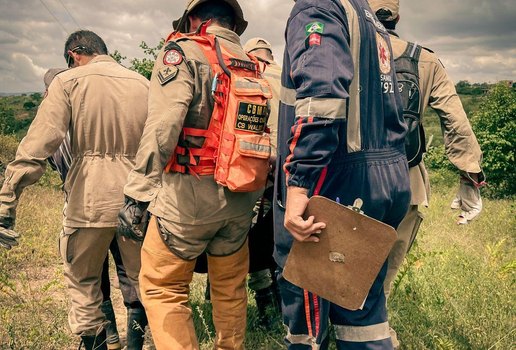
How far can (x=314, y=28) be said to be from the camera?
2.03 meters

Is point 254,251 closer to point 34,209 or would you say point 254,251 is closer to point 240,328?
point 240,328

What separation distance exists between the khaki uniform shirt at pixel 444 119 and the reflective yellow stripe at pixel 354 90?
1.03 meters

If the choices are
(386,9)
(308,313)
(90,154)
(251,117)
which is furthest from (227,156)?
(386,9)

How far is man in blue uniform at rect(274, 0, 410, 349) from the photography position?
1.96 metres

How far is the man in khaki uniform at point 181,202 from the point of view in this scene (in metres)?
2.55

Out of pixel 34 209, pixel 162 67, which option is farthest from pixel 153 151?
pixel 34 209

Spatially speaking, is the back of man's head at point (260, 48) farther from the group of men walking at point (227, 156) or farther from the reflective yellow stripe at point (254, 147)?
the reflective yellow stripe at point (254, 147)

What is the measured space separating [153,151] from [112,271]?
3.29m

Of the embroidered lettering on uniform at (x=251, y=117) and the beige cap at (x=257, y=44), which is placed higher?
the beige cap at (x=257, y=44)

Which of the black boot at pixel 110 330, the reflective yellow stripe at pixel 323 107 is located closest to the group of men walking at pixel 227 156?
the reflective yellow stripe at pixel 323 107

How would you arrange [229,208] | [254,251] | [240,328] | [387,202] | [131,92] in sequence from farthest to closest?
[254,251] < [131,92] < [240,328] < [229,208] < [387,202]

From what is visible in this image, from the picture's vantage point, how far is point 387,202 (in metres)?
2.21

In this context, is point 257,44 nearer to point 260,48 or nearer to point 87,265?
point 260,48

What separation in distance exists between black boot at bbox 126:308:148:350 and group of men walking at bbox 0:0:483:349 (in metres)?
0.01
